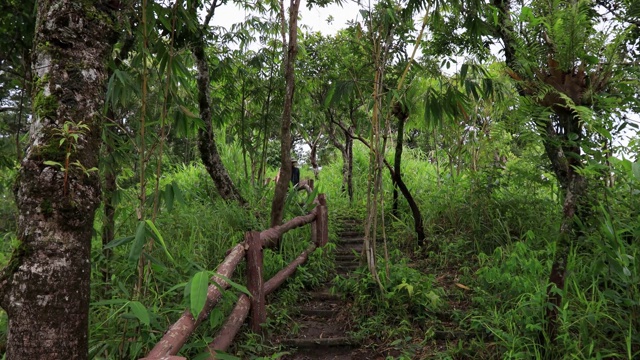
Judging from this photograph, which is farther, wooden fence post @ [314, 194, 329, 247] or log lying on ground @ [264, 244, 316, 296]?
wooden fence post @ [314, 194, 329, 247]

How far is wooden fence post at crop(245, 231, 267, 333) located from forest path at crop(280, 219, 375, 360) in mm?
289

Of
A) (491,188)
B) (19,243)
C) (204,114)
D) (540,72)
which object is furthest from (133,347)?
(491,188)

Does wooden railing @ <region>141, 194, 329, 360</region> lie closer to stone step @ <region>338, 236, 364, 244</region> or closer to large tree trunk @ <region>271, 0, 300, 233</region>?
large tree trunk @ <region>271, 0, 300, 233</region>

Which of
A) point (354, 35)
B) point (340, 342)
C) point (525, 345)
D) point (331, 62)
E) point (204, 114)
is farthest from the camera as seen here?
point (331, 62)

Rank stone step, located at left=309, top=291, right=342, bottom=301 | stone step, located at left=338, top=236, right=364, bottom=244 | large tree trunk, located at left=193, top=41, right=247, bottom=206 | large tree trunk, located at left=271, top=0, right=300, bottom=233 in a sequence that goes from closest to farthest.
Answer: large tree trunk, located at left=271, top=0, right=300, bottom=233 → stone step, located at left=309, top=291, right=342, bottom=301 → large tree trunk, located at left=193, top=41, right=247, bottom=206 → stone step, located at left=338, top=236, right=364, bottom=244

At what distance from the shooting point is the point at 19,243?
4.75 ft

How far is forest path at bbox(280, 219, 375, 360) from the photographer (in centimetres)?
344

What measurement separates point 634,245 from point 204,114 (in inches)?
191

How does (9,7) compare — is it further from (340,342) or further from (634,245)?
(634,245)

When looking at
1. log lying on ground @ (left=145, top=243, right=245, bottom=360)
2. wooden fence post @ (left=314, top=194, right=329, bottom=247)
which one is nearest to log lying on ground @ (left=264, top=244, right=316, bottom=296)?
wooden fence post @ (left=314, top=194, right=329, bottom=247)

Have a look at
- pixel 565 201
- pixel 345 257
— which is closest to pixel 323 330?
pixel 345 257

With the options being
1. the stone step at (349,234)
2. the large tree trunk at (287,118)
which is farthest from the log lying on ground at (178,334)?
the stone step at (349,234)

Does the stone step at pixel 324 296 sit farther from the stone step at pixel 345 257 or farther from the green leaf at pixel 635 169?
the green leaf at pixel 635 169

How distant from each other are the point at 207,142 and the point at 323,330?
319 centimetres
